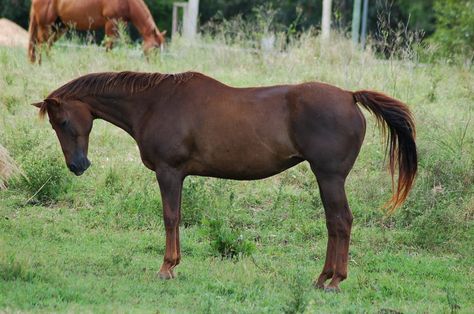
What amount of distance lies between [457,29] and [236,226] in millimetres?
17243

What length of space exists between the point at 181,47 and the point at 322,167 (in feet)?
30.7

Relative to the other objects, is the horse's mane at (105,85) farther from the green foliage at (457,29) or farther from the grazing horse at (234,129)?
the green foliage at (457,29)

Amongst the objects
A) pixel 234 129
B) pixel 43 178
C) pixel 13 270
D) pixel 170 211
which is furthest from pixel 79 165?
pixel 43 178

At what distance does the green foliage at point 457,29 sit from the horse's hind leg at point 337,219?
13.9 metres

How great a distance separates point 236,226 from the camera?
10.3 m

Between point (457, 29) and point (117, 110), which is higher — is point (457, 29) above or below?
above

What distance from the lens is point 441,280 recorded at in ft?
28.1

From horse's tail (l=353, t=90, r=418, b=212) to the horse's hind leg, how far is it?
1.71ft

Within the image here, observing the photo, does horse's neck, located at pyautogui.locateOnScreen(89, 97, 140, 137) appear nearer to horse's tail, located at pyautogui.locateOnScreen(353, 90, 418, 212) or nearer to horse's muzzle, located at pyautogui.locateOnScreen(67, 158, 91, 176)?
horse's muzzle, located at pyautogui.locateOnScreen(67, 158, 91, 176)

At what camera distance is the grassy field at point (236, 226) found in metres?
7.48

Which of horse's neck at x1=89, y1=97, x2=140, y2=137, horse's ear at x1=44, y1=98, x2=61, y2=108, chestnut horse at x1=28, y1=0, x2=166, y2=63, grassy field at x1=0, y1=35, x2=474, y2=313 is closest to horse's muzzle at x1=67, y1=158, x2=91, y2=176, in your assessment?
horse's neck at x1=89, y1=97, x2=140, y2=137

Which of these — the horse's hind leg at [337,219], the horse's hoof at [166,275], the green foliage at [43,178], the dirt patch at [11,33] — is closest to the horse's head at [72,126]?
the horse's hoof at [166,275]

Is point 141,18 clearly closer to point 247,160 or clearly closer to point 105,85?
point 105,85

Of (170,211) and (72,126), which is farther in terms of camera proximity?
(72,126)
